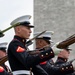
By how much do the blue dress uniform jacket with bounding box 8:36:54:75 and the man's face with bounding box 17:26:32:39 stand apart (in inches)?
2.0

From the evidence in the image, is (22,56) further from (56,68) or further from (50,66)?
(56,68)

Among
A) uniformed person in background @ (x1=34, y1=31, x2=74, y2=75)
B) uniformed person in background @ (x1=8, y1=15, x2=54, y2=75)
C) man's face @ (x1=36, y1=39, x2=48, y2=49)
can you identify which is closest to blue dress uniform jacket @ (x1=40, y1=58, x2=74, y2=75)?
uniformed person in background @ (x1=34, y1=31, x2=74, y2=75)

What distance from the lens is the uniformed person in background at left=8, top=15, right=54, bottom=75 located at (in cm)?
648

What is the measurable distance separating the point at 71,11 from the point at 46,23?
1.24m

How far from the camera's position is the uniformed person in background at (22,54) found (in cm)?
648

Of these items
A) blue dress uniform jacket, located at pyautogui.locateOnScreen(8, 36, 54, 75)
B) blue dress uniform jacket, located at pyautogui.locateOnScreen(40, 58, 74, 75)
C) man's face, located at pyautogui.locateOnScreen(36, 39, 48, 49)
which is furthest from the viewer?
man's face, located at pyautogui.locateOnScreen(36, 39, 48, 49)

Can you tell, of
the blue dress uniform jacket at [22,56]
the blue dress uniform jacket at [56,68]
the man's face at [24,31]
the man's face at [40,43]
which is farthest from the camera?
the man's face at [40,43]

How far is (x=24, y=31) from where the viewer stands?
6.74m

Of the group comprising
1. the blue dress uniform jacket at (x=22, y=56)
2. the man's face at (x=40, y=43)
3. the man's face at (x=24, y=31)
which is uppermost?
the man's face at (x=24, y=31)

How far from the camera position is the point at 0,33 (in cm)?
727

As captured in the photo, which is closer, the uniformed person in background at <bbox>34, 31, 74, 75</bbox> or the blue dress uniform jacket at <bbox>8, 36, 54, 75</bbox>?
the blue dress uniform jacket at <bbox>8, 36, 54, 75</bbox>

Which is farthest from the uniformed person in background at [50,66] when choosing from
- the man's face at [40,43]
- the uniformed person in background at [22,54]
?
the uniformed person in background at [22,54]

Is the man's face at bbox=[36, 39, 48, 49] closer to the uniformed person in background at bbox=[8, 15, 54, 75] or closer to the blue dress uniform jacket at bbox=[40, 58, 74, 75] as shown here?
the blue dress uniform jacket at bbox=[40, 58, 74, 75]

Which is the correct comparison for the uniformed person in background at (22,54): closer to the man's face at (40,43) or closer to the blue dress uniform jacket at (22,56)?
the blue dress uniform jacket at (22,56)
